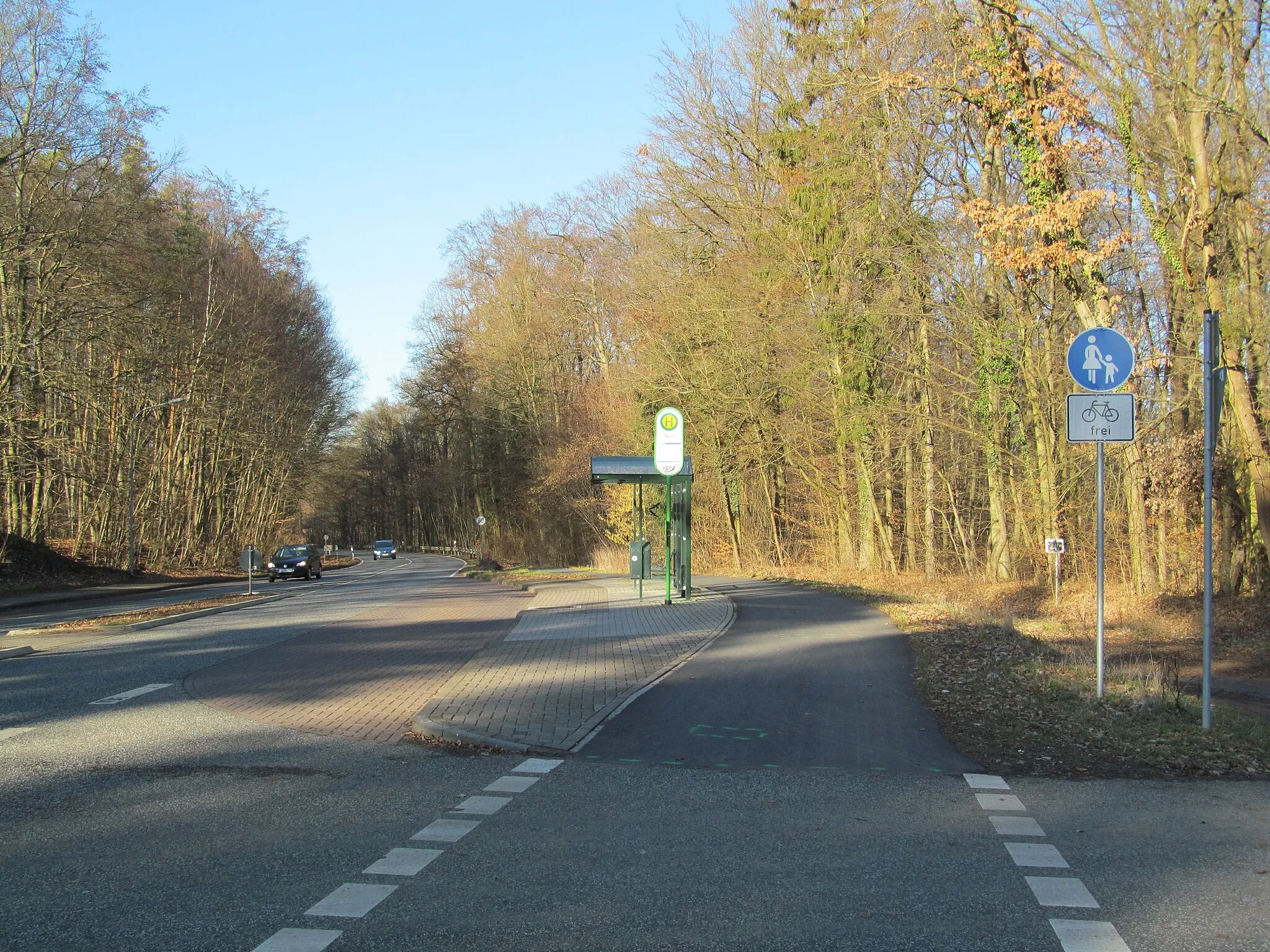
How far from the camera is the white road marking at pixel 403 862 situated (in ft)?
16.8

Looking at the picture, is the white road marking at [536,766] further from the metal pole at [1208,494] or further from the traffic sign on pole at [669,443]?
the traffic sign on pole at [669,443]

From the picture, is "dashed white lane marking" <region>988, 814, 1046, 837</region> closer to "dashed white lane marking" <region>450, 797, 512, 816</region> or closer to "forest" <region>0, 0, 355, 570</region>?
"dashed white lane marking" <region>450, 797, 512, 816</region>

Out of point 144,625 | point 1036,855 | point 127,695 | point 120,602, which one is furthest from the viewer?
point 120,602

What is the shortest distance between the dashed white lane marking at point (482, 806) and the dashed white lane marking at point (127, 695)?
19.1 feet

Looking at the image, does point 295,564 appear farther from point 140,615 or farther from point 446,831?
point 446,831

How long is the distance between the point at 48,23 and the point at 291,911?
3176 centimetres

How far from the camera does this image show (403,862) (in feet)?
17.3

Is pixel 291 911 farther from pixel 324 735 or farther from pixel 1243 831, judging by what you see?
pixel 1243 831

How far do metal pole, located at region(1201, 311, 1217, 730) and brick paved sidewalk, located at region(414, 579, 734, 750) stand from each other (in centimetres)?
497

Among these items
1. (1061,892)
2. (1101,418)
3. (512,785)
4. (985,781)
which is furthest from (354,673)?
(1061,892)

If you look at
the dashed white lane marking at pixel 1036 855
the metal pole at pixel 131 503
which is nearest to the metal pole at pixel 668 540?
the dashed white lane marking at pixel 1036 855

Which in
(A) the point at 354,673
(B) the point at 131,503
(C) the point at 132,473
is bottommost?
(A) the point at 354,673

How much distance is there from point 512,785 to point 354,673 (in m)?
6.02

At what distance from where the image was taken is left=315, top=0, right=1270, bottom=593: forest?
53.5 ft
